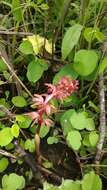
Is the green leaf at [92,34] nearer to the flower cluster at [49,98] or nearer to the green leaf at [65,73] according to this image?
Answer: the green leaf at [65,73]

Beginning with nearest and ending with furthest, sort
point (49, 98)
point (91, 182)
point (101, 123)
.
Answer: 1. point (49, 98)
2. point (91, 182)
3. point (101, 123)

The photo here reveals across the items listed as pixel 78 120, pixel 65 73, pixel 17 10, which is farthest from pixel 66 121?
pixel 17 10

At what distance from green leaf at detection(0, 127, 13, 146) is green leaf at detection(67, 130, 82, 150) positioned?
0.54 feet

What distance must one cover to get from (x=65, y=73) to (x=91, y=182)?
0.36 metres

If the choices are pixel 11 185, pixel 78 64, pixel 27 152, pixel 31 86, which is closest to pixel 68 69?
pixel 78 64

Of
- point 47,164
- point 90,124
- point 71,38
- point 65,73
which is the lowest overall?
point 47,164

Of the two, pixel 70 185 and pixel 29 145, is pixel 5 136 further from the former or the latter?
pixel 70 185

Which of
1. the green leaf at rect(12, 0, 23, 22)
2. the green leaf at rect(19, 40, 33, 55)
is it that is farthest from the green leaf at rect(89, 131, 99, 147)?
the green leaf at rect(12, 0, 23, 22)

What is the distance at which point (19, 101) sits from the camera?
145 centimetres

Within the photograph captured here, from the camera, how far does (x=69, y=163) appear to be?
55.8 inches

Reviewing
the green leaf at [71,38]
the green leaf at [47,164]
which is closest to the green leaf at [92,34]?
the green leaf at [71,38]

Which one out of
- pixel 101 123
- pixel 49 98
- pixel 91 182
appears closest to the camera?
pixel 49 98

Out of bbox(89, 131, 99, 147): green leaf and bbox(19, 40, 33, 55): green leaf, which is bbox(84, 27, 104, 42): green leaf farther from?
bbox(89, 131, 99, 147): green leaf

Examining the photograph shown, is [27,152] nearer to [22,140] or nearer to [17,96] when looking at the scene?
[22,140]
